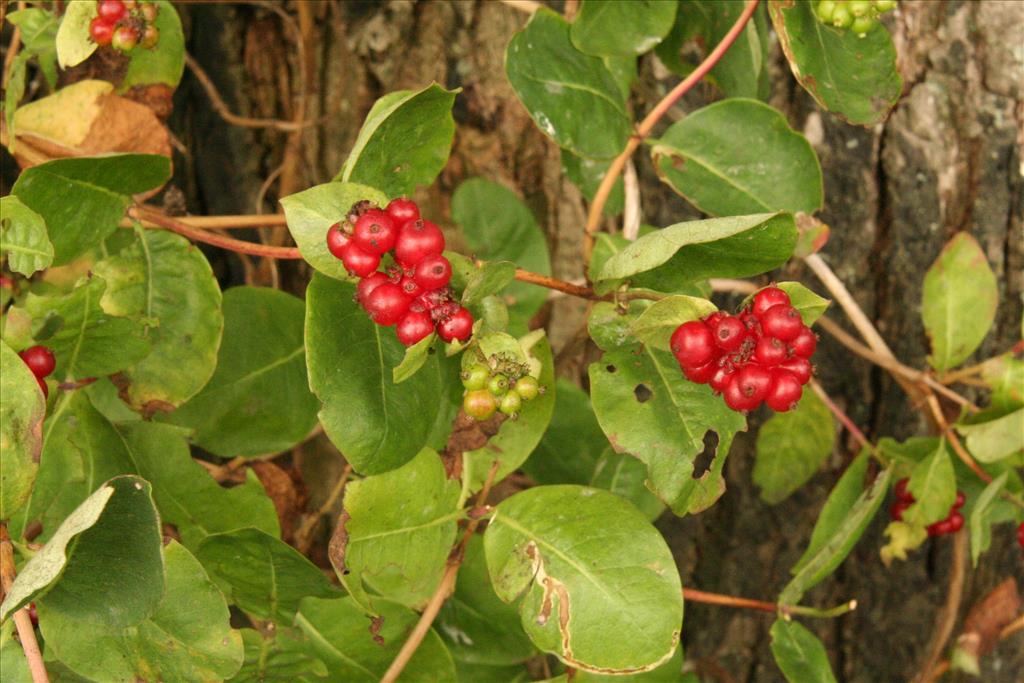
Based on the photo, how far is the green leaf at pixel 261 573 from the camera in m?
1.16

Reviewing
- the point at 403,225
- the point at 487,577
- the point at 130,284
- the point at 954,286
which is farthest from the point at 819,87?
the point at 130,284

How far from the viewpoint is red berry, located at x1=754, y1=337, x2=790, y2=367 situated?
0.97 m

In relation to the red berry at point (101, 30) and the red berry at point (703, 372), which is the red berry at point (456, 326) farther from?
the red berry at point (101, 30)

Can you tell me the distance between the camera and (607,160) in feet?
4.38

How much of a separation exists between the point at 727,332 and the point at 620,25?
0.55 metres

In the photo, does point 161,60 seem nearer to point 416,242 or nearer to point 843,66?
point 416,242

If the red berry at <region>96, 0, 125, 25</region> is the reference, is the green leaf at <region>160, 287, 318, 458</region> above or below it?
below

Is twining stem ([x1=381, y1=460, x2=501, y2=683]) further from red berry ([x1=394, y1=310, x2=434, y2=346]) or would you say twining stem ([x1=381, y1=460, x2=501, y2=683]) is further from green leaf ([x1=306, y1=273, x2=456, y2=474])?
red berry ([x1=394, y1=310, x2=434, y2=346])

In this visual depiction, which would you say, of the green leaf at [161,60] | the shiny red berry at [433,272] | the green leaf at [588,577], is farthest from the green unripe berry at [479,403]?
the green leaf at [161,60]

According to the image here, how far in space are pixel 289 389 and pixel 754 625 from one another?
3.09ft

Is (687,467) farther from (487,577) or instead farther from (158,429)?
(158,429)

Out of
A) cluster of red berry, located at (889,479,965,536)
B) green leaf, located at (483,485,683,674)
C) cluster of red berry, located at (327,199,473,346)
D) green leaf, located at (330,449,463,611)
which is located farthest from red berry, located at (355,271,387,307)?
cluster of red berry, located at (889,479,965,536)

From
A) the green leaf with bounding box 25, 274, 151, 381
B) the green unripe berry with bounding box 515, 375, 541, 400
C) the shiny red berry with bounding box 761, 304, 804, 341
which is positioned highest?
the shiny red berry with bounding box 761, 304, 804, 341

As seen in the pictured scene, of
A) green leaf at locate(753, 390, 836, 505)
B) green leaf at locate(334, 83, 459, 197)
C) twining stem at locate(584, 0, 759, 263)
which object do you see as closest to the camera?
green leaf at locate(334, 83, 459, 197)
